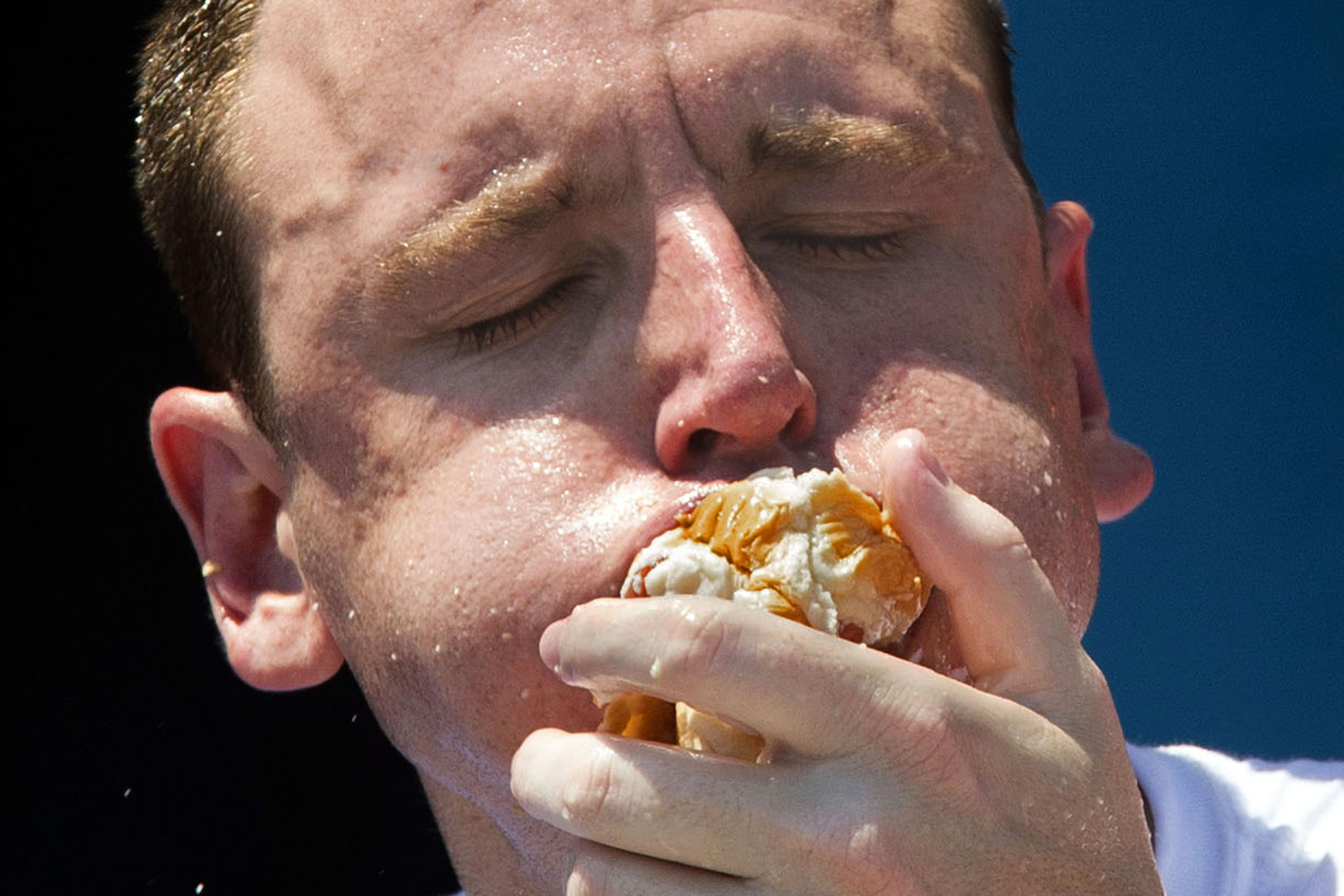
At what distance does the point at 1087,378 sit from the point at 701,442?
745mm

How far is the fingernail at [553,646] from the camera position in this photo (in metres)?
1.42

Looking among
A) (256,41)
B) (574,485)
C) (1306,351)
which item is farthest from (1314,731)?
(256,41)

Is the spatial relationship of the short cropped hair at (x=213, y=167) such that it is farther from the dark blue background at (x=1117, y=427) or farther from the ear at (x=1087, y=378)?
the dark blue background at (x=1117, y=427)

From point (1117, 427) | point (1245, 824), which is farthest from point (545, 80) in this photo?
point (1117, 427)

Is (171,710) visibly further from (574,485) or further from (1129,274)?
(1129,274)

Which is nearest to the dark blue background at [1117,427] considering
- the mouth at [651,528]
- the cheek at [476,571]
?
the cheek at [476,571]

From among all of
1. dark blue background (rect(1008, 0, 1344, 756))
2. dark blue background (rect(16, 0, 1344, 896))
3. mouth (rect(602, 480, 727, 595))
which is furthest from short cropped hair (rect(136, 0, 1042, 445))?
dark blue background (rect(1008, 0, 1344, 756))

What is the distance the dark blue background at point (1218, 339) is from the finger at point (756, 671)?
6.66ft

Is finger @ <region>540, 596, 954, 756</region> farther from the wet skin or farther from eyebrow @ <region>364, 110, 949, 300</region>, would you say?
eyebrow @ <region>364, 110, 949, 300</region>

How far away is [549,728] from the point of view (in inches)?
62.7

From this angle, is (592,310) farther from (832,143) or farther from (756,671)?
(756,671)

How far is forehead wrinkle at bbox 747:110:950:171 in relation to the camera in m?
1.78

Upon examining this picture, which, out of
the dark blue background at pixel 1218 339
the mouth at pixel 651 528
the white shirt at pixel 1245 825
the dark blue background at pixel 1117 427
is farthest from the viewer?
the dark blue background at pixel 1218 339

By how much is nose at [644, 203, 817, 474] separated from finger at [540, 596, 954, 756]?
241 mm
